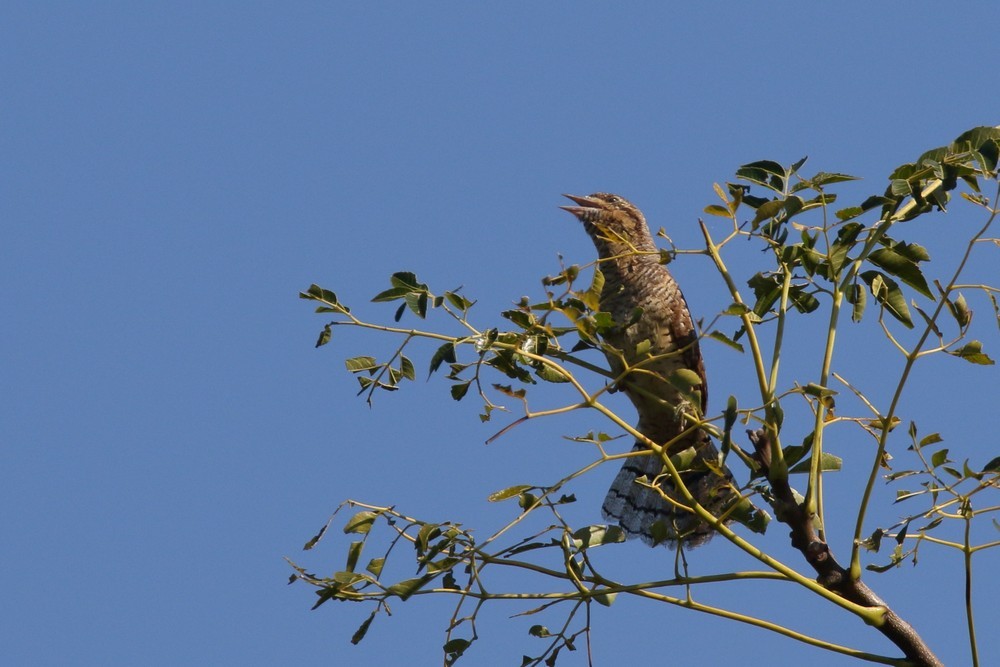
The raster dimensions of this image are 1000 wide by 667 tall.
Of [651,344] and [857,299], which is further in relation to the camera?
[651,344]

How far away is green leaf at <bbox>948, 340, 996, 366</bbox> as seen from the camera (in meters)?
2.69

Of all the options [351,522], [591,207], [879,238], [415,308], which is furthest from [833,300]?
[591,207]

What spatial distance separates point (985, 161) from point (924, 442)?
0.61 meters

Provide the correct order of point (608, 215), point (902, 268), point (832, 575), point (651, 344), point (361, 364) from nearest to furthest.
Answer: point (832, 575) < point (902, 268) < point (361, 364) < point (651, 344) < point (608, 215)

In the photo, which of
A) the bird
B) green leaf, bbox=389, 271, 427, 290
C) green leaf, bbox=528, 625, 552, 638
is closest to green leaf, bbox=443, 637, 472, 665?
green leaf, bbox=528, 625, 552, 638

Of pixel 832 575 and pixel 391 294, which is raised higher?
pixel 391 294

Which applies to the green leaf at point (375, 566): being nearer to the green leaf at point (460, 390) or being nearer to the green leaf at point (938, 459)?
the green leaf at point (460, 390)

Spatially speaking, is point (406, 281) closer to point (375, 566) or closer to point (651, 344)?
point (375, 566)

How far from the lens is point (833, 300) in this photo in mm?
2639

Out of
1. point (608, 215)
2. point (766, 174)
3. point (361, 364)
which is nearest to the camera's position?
point (766, 174)

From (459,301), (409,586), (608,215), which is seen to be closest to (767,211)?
(459,301)

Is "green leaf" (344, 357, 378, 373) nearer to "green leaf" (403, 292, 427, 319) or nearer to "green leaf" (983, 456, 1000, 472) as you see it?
"green leaf" (403, 292, 427, 319)

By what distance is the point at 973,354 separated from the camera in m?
2.70

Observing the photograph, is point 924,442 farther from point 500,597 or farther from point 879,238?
point 500,597
